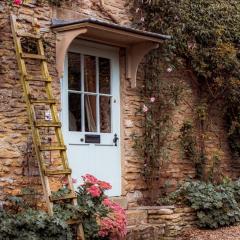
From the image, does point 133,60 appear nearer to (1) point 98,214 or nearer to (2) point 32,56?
(2) point 32,56

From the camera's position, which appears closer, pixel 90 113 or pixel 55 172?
pixel 55 172

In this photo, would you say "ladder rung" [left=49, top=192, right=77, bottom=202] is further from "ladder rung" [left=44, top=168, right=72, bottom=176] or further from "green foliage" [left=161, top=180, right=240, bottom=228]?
"green foliage" [left=161, top=180, right=240, bottom=228]

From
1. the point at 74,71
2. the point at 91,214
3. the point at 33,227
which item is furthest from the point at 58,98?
the point at 33,227

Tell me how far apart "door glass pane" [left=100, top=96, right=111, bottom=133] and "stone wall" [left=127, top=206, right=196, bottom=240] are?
1.38 meters

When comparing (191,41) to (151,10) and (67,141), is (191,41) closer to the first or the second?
(151,10)

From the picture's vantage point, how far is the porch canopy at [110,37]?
8070 mm

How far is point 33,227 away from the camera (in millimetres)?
6555

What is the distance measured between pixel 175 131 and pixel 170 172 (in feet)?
2.50

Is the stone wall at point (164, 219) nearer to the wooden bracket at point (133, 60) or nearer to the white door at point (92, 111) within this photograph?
the white door at point (92, 111)

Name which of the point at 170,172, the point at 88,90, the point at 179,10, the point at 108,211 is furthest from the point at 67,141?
the point at 179,10

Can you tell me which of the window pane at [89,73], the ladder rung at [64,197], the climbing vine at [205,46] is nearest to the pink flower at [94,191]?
the ladder rung at [64,197]

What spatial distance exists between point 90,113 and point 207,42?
323 cm

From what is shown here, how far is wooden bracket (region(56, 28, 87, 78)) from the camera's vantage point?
811cm

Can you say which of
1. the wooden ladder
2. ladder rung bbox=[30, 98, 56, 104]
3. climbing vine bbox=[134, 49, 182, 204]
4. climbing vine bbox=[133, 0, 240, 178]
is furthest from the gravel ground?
ladder rung bbox=[30, 98, 56, 104]
